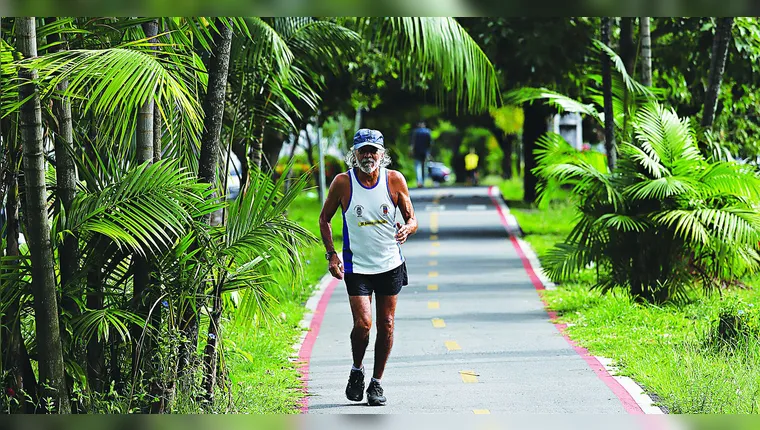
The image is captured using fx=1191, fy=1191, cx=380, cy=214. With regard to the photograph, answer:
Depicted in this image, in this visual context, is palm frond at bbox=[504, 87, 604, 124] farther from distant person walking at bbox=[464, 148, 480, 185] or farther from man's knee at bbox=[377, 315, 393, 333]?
distant person walking at bbox=[464, 148, 480, 185]

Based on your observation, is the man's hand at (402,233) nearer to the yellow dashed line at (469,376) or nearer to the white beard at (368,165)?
the white beard at (368,165)

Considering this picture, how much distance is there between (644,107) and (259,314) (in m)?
7.49

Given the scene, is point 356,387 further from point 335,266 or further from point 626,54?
point 626,54

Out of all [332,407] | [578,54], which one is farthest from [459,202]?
[332,407]

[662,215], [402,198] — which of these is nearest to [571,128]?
[662,215]

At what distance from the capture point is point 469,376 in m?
9.71

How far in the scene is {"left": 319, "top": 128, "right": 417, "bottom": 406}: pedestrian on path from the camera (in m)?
8.30

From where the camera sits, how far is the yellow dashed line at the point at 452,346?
Result: 11.1 meters

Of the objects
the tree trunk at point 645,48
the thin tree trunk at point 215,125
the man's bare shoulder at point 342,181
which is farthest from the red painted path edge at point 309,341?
the tree trunk at point 645,48

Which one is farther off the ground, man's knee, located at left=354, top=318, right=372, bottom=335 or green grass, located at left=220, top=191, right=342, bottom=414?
man's knee, located at left=354, top=318, right=372, bottom=335

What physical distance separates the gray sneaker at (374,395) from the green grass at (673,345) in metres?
1.98

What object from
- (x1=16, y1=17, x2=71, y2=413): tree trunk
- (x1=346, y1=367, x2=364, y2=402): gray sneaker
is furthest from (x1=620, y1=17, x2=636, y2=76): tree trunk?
(x1=16, y1=17, x2=71, y2=413): tree trunk

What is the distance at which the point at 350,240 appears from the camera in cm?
838

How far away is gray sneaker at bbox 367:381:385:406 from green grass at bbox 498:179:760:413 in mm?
1976
